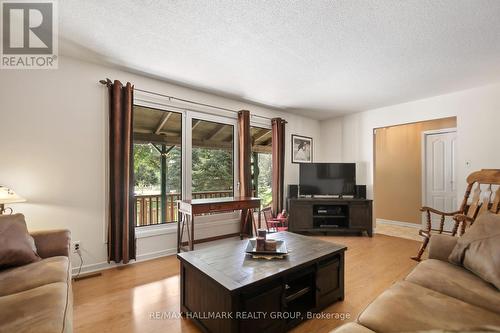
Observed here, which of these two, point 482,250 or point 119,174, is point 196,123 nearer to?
point 119,174

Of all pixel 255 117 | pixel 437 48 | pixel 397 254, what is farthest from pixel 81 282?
pixel 437 48

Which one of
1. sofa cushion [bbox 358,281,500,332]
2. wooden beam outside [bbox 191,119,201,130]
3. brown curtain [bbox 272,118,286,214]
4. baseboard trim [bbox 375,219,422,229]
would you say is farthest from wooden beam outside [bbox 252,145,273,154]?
sofa cushion [bbox 358,281,500,332]

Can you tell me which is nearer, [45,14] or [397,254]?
[45,14]

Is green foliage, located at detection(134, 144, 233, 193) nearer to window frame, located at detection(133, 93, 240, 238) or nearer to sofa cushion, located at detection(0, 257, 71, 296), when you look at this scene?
window frame, located at detection(133, 93, 240, 238)

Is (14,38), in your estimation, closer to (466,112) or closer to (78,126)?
(78,126)

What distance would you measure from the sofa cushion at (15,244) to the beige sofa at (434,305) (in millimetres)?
2139

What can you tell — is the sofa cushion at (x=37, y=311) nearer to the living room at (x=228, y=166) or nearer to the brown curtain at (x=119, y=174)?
the living room at (x=228, y=166)

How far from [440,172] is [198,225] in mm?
4695

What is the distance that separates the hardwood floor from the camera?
5.78 feet

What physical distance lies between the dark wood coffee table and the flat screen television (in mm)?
2499

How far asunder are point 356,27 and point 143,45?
6.63 feet

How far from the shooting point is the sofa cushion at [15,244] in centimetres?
163

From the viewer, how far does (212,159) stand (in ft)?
12.7

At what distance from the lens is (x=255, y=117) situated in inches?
173
